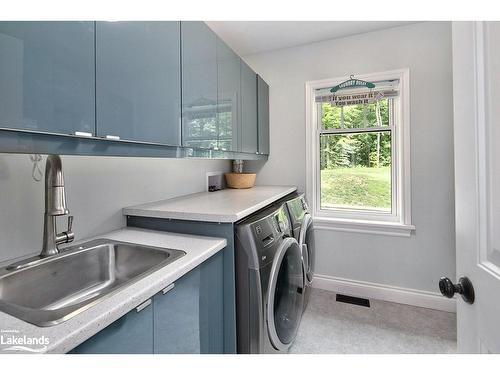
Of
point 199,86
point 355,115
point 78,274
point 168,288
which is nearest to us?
point 168,288

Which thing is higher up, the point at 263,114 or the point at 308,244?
the point at 263,114

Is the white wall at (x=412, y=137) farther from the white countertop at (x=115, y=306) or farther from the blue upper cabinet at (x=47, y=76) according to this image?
the blue upper cabinet at (x=47, y=76)

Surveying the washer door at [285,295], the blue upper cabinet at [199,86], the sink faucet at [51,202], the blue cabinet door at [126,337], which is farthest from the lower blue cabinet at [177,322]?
the blue upper cabinet at [199,86]

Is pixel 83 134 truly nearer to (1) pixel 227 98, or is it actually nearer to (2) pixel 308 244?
(1) pixel 227 98

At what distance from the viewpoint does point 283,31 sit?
2268 mm

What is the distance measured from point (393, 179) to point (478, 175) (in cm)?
187

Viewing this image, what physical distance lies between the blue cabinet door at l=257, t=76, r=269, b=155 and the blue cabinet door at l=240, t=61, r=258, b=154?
10cm

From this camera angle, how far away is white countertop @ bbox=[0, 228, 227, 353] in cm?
55

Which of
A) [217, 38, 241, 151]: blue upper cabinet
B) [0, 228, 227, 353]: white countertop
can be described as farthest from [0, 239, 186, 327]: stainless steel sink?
[217, 38, 241, 151]: blue upper cabinet

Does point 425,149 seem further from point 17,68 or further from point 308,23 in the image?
point 17,68

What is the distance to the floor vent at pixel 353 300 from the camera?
2.24 metres

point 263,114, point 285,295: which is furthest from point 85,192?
point 263,114

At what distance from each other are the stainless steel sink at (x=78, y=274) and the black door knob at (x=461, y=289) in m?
0.90
